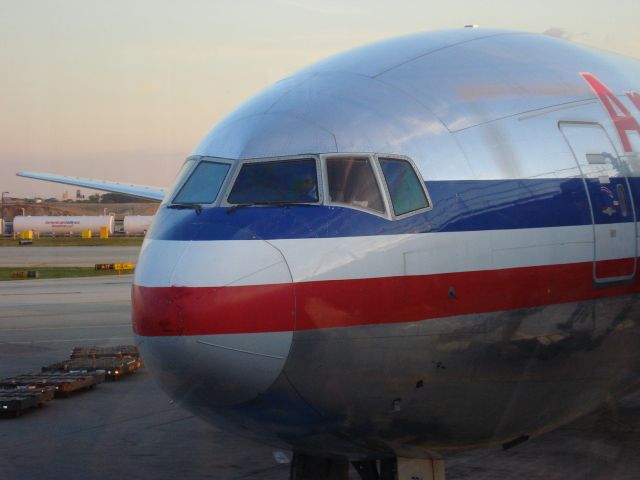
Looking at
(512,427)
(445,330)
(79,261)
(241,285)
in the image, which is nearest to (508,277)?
(445,330)

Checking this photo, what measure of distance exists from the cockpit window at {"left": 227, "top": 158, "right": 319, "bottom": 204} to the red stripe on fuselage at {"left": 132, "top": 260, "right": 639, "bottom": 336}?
84cm

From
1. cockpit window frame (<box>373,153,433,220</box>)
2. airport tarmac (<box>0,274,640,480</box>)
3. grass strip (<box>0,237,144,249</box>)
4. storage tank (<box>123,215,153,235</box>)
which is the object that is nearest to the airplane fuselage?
cockpit window frame (<box>373,153,433,220</box>)

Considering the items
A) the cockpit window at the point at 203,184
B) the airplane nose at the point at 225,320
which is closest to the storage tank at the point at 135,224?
the cockpit window at the point at 203,184

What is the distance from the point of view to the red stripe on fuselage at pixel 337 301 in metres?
7.12

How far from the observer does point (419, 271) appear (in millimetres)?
7598

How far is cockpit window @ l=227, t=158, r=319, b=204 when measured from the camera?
25.4 feet

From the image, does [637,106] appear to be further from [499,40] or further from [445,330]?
[445,330]

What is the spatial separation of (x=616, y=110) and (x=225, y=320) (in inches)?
181

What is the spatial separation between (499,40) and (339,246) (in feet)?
11.0

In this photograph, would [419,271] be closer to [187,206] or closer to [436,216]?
[436,216]

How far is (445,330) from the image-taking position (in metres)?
7.67

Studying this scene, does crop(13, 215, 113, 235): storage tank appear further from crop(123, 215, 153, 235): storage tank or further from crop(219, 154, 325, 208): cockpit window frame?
crop(219, 154, 325, 208): cockpit window frame

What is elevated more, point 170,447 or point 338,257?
point 338,257

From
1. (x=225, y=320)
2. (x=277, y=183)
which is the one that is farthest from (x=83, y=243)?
(x=225, y=320)
